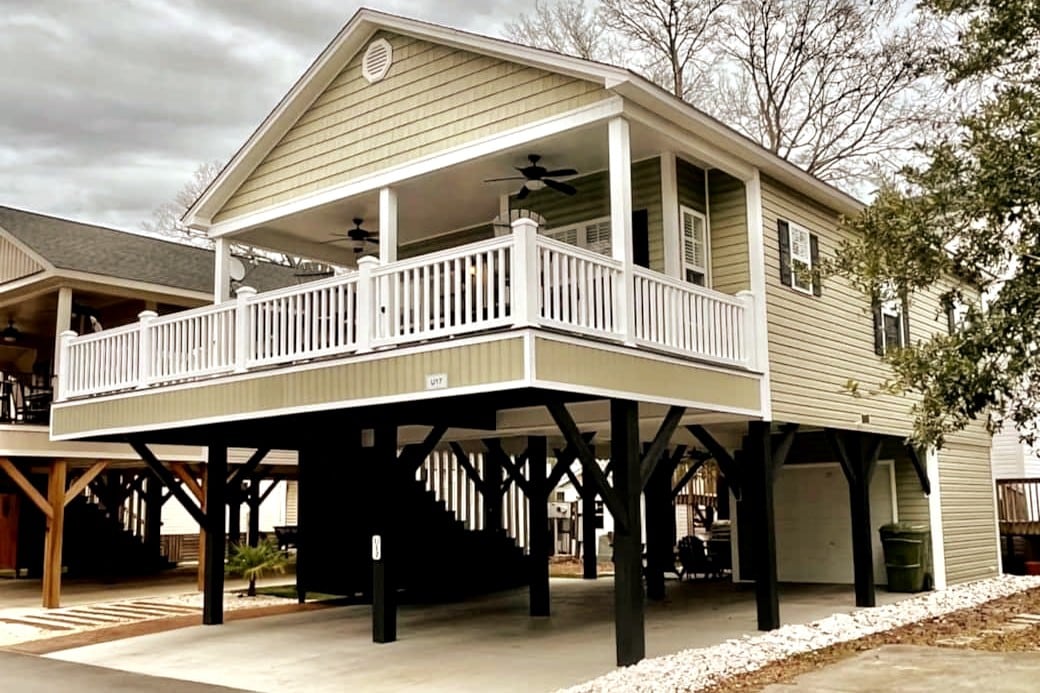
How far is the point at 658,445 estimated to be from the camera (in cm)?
1069

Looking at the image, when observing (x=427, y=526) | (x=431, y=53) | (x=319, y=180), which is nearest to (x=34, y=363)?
(x=427, y=526)

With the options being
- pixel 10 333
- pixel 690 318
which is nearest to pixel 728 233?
pixel 690 318

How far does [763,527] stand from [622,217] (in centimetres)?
447

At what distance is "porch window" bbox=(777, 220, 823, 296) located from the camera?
12945mm

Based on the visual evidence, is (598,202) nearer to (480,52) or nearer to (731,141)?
(731,141)

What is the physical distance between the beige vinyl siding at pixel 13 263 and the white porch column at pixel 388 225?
28.5 ft

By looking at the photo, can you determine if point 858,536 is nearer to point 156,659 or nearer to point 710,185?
point 710,185

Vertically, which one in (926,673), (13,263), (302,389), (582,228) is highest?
(13,263)

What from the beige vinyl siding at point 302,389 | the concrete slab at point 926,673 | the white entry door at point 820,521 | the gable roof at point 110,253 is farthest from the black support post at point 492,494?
the concrete slab at point 926,673

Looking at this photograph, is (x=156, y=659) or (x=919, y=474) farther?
(x=919, y=474)

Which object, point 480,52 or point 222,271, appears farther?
point 222,271

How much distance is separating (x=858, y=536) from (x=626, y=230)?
285 inches

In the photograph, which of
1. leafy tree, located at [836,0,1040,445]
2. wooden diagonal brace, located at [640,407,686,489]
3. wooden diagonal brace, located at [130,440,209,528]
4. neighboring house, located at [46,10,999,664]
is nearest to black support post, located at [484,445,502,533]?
neighboring house, located at [46,10,999,664]

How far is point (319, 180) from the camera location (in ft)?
43.5
